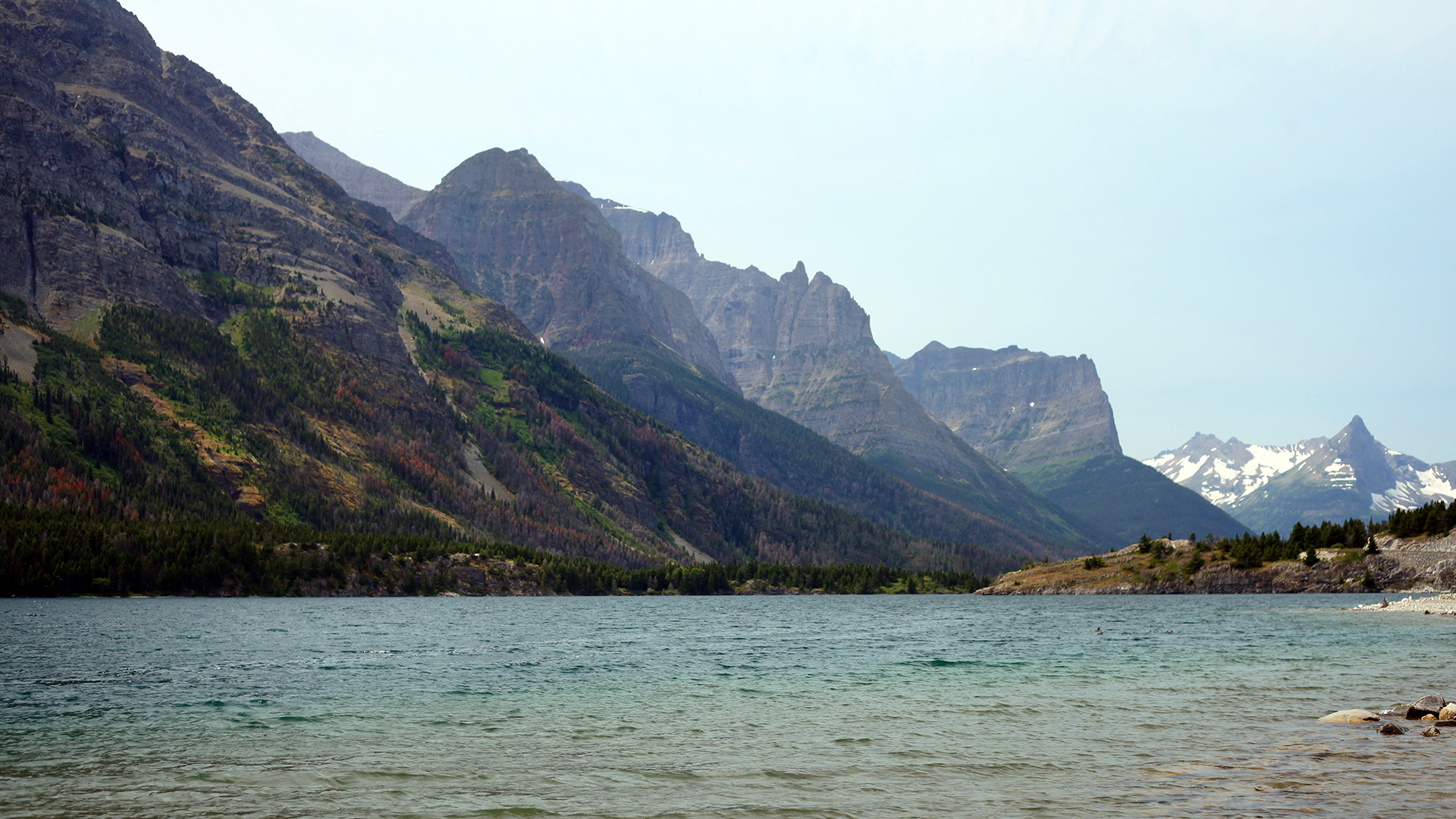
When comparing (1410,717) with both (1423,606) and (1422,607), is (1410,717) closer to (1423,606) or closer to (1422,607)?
(1422,607)

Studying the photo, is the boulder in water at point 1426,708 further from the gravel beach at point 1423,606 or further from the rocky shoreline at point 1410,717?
the gravel beach at point 1423,606

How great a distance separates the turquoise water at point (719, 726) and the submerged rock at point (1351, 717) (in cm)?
106

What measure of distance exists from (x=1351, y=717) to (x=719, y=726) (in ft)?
93.3

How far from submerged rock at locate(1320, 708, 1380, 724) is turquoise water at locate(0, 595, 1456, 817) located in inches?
41.8

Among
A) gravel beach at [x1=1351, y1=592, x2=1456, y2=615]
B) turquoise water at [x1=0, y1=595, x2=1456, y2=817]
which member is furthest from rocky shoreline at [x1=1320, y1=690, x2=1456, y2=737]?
gravel beach at [x1=1351, y1=592, x2=1456, y2=615]

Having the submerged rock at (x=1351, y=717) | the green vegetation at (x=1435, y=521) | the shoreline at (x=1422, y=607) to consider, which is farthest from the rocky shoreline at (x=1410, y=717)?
the green vegetation at (x=1435, y=521)

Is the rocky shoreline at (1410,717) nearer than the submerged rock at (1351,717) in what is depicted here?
Yes

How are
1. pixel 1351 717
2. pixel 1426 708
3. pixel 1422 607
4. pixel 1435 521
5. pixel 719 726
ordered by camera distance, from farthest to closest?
1. pixel 1435 521
2. pixel 1422 607
3. pixel 719 726
4. pixel 1351 717
5. pixel 1426 708

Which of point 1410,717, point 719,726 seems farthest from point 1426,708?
point 719,726

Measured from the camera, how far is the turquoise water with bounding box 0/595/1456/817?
2969 cm

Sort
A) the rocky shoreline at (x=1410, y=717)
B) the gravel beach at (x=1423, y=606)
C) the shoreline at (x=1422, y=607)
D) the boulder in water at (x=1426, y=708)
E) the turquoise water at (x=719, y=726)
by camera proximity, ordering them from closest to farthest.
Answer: the turquoise water at (x=719, y=726) → the rocky shoreline at (x=1410, y=717) → the boulder in water at (x=1426, y=708) → the shoreline at (x=1422, y=607) → the gravel beach at (x=1423, y=606)

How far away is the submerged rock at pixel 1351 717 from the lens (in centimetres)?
4256

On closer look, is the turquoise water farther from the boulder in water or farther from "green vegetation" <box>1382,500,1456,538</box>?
"green vegetation" <box>1382,500,1456,538</box>

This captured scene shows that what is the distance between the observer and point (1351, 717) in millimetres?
42938
